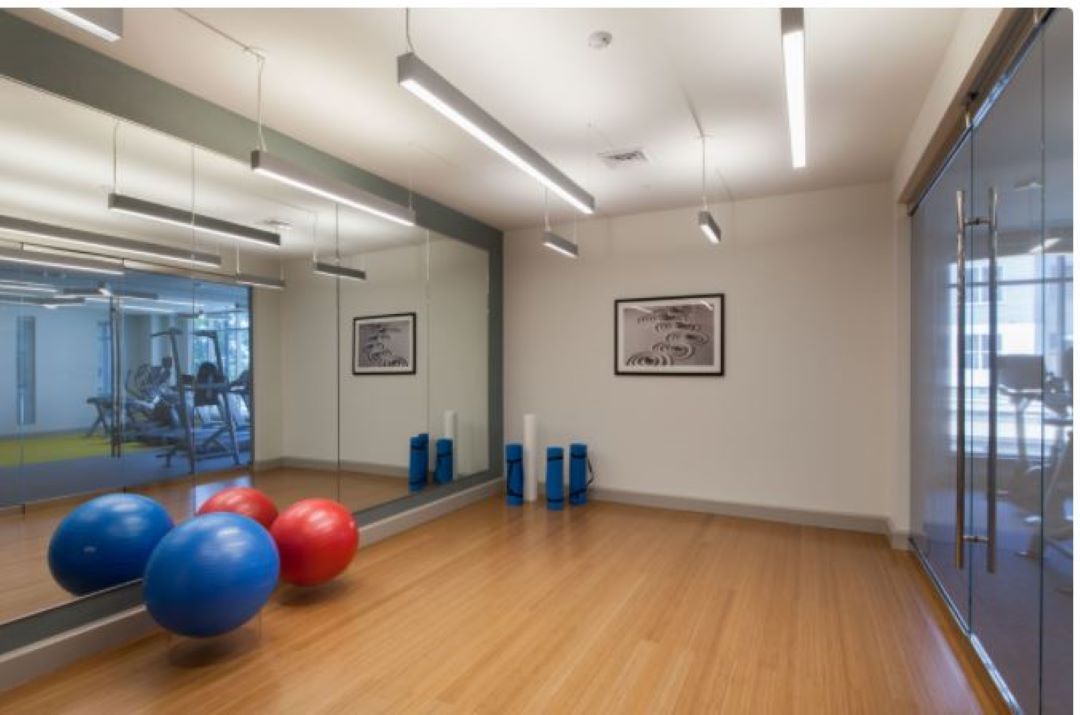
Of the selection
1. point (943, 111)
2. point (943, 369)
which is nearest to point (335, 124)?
point (943, 111)

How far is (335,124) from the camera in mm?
3676

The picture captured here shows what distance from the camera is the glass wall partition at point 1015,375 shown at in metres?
1.79

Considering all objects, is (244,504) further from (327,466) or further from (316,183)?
(316,183)

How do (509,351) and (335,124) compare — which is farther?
(509,351)

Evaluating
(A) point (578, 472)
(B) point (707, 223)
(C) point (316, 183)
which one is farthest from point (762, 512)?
(C) point (316, 183)

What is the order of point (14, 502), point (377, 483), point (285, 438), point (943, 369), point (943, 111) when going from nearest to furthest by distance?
point (14, 502) → point (943, 111) → point (943, 369) → point (285, 438) → point (377, 483)

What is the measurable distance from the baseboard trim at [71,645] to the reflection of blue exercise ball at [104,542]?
0.65ft

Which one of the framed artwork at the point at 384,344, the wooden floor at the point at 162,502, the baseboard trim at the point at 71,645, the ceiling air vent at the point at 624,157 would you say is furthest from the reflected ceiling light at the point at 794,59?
the baseboard trim at the point at 71,645

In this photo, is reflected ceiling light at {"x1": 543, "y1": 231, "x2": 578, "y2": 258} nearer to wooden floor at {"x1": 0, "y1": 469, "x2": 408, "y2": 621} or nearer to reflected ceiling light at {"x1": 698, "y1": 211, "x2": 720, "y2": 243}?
reflected ceiling light at {"x1": 698, "y1": 211, "x2": 720, "y2": 243}

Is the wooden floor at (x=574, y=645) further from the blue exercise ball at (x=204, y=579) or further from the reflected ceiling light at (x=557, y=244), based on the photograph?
the reflected ceiling light at (x=557, y=244)

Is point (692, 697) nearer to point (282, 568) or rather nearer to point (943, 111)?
point (282, 568)

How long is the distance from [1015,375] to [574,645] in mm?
2344

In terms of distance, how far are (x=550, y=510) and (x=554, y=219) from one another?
315 centimetres

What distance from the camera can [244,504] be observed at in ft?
11.4
